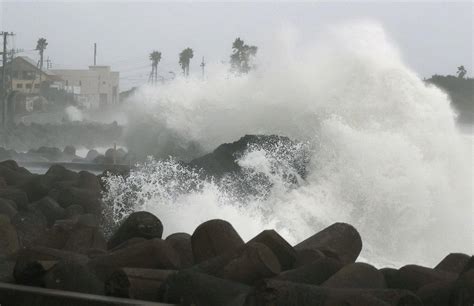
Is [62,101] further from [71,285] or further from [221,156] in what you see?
[71,285]

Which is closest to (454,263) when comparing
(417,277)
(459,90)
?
(417,277)

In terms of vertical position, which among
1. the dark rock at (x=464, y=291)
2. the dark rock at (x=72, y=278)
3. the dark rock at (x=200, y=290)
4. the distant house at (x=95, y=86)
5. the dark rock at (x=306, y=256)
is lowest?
the distant house at (x=95, y=86)

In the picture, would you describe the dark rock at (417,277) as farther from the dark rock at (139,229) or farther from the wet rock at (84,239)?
the wet rock at (84,239)

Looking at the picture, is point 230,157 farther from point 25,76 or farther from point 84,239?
point 25,76

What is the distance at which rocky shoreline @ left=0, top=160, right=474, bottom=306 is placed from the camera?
17.8 ft

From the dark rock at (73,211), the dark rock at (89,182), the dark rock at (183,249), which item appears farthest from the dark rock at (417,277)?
the dark rock at (89,182)

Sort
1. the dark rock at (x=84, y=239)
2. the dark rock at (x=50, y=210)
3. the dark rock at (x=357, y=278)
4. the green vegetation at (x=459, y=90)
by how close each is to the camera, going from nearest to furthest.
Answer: the dark rock at (x=357, y=278) < the dark rock at (x=84, y=239) < the dark rock at (x=50, y=210) < the green vegetation at (x=459, y=90)

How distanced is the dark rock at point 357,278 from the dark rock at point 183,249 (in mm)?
1320

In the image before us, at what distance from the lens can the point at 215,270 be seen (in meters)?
6.06

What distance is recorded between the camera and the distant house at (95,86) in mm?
82562

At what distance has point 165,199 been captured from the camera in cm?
1114

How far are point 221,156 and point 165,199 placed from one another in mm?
3237

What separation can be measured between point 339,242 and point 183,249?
49.0 inches

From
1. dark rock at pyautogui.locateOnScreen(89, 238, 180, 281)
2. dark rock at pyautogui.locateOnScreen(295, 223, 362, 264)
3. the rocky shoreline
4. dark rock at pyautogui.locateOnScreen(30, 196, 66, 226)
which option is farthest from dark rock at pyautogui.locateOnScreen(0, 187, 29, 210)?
dark rock at pyautogui.locateOnScreen(295, 223, 362, 264)
